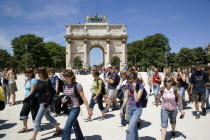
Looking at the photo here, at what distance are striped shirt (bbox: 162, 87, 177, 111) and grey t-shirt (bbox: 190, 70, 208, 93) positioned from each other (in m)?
2.55

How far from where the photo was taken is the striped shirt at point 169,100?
470cm

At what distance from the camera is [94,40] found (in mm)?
50312

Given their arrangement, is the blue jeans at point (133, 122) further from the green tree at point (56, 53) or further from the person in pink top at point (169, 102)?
the green tree at point (56, 53)

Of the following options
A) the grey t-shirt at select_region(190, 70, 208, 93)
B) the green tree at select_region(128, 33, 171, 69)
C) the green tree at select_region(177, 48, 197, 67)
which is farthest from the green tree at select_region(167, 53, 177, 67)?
the grey t-shirt at select_region(190, 70, 208, 93)

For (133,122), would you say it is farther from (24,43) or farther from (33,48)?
(24,43)

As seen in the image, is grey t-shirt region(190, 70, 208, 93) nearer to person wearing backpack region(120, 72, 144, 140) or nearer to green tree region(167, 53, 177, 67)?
person wearing backpack region(120, 72, 144, 140)

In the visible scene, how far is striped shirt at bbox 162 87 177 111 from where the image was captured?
15.4 feet

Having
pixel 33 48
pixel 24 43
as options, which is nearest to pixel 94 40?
pixel 33 48

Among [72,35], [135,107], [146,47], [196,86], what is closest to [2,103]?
[135,107]

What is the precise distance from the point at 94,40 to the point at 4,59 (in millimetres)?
23552

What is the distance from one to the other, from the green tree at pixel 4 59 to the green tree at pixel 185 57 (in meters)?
48.3

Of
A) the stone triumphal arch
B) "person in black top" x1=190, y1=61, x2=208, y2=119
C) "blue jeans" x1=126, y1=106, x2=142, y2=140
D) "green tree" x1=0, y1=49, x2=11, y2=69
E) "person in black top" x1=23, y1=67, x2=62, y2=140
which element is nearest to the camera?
"blue jeans" x1=126, y1=106, x2=142, y2=140

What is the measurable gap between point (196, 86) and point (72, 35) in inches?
1769

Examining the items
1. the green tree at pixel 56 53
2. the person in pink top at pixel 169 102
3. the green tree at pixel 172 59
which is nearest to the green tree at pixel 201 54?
the green tree at pixel 172 59
